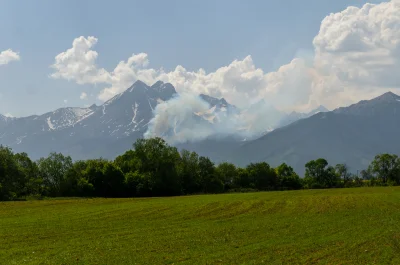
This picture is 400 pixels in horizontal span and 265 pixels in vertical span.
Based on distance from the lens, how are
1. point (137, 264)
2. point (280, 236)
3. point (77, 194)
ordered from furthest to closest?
1. point (77, 194)
2. point (280, 236)
3. point (137, 264)

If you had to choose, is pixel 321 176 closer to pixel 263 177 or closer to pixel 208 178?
pixel 263 177

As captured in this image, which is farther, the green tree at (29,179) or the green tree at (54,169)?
the green tree at (54,169)

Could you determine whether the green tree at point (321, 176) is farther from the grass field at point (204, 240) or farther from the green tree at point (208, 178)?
the grass field at point (204, 240)

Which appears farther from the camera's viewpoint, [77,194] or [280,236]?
[77,194]

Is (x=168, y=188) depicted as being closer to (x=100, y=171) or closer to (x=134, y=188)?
(x=134, y=188)

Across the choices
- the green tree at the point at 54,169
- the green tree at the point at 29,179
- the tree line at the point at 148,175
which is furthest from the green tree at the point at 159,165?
the green tree at the point at 29,179

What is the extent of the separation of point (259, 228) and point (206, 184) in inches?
4921

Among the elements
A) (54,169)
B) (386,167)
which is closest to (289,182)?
(386,167)

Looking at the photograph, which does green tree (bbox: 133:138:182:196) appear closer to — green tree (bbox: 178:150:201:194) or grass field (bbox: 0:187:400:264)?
green tree (bbox: 178:150:201:194)

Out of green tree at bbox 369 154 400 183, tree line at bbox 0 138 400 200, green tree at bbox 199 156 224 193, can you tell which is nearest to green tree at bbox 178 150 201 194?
tree line at bbox 0 138 400 200

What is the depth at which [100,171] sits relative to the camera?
133 meters

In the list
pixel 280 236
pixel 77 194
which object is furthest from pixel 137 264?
pixel 77 194

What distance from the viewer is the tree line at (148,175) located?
126938 millimetres

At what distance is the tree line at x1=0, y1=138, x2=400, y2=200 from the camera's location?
416 feet
